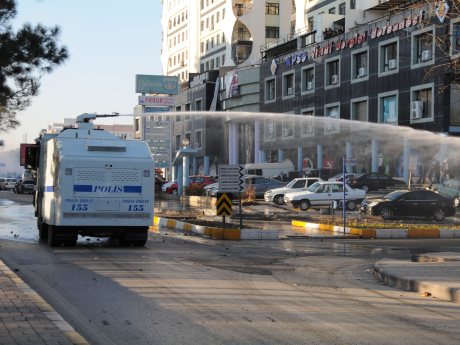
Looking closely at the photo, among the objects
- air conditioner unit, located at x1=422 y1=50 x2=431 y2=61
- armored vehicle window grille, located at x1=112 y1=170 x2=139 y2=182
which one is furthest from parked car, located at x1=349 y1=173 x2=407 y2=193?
armored vehicle window grille, located at x1=112 y1=170 x2=139 y2=182

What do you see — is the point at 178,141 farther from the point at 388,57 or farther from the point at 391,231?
the point at 391,231

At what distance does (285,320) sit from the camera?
9430mm

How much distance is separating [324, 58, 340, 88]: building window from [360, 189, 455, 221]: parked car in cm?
3218

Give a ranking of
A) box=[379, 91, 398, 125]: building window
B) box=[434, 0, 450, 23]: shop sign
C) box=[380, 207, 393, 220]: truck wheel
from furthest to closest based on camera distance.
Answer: box=[379, 91, 398, 125]: building window < box=[380, 207, 393, 220]: truck wheel < box=[434, 0, 450, 23]: shop sign

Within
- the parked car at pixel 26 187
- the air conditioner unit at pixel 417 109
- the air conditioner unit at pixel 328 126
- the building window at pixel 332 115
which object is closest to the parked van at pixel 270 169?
the air conditioner unit at pixel 328 126

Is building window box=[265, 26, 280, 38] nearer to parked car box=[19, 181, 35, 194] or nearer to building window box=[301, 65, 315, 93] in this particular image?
building window box=[301, 65, 315, 93]

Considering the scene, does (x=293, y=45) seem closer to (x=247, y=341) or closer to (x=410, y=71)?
(x=410, y=71)

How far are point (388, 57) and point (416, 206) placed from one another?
26.5m

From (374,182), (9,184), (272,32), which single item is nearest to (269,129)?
(272,32)

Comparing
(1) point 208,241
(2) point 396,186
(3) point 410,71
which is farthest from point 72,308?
(3) point 410,71

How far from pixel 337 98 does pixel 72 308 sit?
5904 centimetres

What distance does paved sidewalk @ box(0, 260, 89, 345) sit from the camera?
7.29 metres

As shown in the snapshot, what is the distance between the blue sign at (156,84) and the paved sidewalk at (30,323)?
7163 cm

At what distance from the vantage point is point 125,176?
1944 centimetres
